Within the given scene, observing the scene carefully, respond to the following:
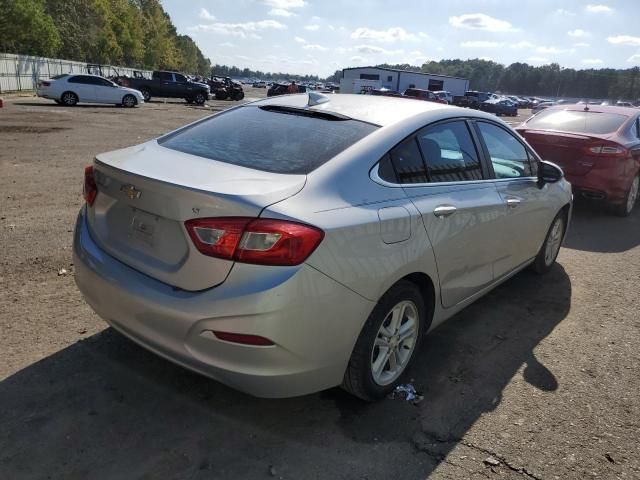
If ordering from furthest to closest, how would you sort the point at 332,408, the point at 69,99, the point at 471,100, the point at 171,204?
the point at 471,100 → the point at 69,99 → the point at 332,408 → the point at 171,204

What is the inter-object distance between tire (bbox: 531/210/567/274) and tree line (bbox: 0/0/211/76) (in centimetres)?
4113

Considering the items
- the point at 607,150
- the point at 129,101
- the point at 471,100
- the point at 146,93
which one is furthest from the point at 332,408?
the point at 471,100

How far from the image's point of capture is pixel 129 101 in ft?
86.7

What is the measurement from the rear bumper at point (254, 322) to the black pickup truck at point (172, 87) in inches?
1303

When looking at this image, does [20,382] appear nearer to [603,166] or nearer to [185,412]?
[185,412]

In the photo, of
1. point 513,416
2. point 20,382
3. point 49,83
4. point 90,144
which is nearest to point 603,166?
point 513,416

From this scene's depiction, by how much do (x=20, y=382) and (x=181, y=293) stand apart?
130 centimetres

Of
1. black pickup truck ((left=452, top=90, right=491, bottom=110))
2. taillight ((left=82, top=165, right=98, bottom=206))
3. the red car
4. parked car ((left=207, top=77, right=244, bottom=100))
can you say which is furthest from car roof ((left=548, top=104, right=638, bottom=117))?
black pickup truck ((left=452, top=90, right=491, bottom=110))

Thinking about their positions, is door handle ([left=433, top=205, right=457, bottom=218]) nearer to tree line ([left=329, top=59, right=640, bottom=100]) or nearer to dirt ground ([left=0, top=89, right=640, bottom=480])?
dirt ground ([left=0, top=89, right=640, bottom=480])

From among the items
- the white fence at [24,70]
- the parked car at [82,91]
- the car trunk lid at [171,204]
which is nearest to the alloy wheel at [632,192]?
the car trunk lid at [171,204]

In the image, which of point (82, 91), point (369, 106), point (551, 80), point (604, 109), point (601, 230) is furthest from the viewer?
point (551, 80)

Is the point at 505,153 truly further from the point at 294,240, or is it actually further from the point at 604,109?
the point at 604,109

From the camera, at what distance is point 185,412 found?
2.83 meters

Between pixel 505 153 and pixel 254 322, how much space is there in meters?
2.81
